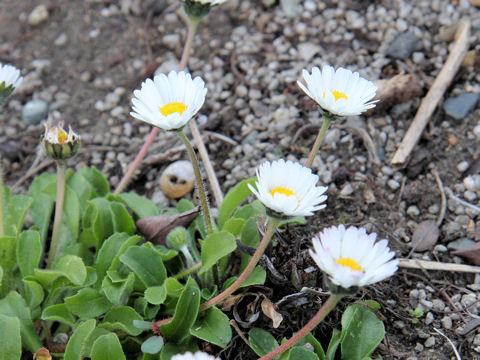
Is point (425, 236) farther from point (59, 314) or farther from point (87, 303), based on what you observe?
point (59, 314)

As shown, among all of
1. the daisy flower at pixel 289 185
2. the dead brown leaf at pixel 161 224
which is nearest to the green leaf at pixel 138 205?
the dead brown leaf at pixel 161 224

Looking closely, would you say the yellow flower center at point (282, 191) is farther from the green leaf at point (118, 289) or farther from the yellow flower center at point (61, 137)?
the yellow flower center at point (61, 137)

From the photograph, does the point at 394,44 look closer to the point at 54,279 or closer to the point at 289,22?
the point at 289,22

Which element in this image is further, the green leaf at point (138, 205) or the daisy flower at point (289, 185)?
the green leaf at point (138, 205)

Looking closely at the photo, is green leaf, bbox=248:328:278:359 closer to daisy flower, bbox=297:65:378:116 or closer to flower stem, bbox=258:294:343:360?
flower stem, bbox=258:294:343:360

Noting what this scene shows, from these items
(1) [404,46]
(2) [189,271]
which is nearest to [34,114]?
(2) [189,271]

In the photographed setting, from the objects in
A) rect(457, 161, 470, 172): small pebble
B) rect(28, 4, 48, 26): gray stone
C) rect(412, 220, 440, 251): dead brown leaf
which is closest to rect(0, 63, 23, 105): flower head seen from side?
rect(28, 4, 48, 26): gray stone
